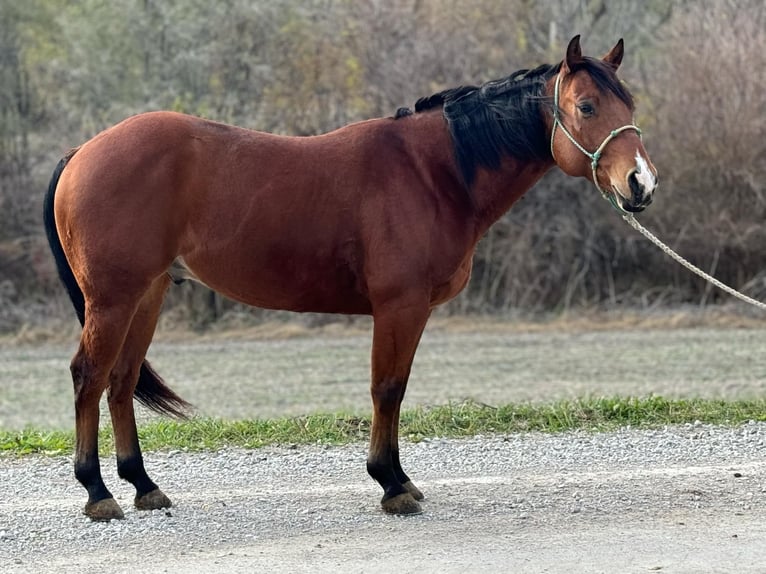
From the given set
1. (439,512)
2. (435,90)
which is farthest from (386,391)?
(435,90)

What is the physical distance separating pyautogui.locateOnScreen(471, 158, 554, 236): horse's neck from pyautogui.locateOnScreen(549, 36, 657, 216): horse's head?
0.24 m

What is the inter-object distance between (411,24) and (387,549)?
21.7 meters

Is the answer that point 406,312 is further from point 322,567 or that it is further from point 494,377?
point 494,377

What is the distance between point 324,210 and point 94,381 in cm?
160

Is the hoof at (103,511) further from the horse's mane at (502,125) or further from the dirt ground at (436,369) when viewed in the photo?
the dirt ground at (436,369)

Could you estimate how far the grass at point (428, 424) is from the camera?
7598mm

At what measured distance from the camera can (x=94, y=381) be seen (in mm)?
5773

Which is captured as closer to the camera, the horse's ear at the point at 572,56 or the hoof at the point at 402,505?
the horse's ear at the point at 572,56

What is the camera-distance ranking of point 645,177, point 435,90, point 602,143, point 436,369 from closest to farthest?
point 645,177 → point 602,143 → point 436,369 → point 435,90

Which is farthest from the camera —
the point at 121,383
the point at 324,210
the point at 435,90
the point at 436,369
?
the point at 435,90

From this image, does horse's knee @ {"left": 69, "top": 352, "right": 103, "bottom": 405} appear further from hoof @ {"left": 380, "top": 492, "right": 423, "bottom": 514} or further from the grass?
hoof @ {"left": 380, "top": 492, "right": 423, "bottom": 514}

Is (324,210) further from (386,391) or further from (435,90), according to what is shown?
(435,90)

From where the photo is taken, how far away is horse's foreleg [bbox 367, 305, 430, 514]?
573cm

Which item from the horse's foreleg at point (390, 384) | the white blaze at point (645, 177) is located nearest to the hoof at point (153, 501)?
the horse's foreleg at point (390, 384)
